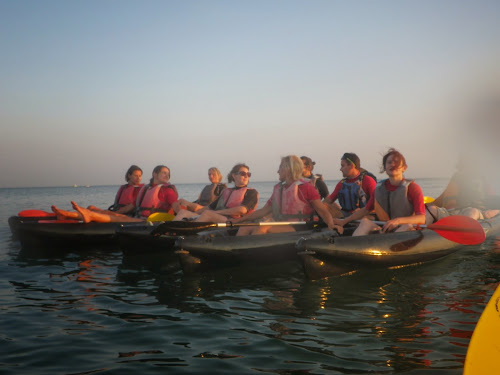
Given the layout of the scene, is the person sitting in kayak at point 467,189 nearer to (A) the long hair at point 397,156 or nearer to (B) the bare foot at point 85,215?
(A) the long hair at point 397,156

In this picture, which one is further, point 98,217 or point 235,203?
point 98,217

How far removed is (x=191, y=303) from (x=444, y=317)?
2.71 metres

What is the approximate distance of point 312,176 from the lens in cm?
919

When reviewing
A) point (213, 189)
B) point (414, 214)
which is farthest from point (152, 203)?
point (414, 214)

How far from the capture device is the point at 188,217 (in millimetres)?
8555

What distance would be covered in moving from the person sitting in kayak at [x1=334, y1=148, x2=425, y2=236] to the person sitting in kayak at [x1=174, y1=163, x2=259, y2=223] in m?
1.97

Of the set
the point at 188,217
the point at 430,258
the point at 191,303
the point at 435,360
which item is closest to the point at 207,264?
the point at 191,303

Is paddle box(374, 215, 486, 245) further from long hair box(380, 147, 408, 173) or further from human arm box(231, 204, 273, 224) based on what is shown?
human arm box(231, 204, 273, 224)

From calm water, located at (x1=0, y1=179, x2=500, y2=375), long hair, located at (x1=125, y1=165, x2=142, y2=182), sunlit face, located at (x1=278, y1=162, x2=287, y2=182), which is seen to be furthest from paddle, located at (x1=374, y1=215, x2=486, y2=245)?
long hair, located at (x1=125, y1=165, x2=142, y2=182)

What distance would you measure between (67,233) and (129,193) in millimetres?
1802

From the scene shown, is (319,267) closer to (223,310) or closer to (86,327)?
(223,310)

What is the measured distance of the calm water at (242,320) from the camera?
11.5 ft

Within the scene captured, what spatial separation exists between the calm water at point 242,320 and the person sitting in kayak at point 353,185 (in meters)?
1.55

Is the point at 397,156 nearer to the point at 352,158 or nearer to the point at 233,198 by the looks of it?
the point at 352,158
